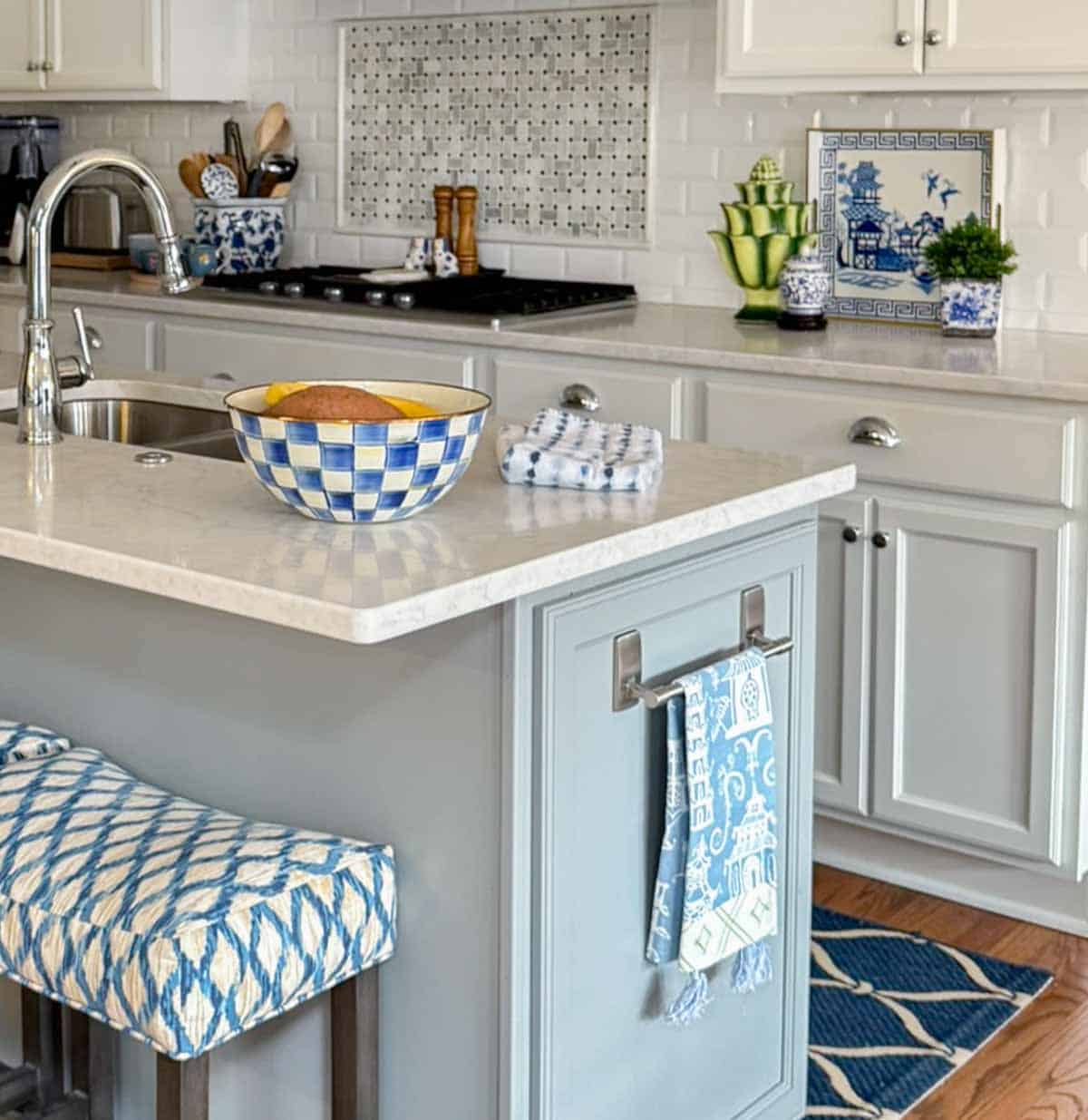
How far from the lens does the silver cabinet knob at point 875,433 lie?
10.3 feet

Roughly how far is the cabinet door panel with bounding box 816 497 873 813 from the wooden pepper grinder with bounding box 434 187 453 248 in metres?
1.55

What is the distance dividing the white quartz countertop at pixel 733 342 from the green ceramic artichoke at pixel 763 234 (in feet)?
0.30

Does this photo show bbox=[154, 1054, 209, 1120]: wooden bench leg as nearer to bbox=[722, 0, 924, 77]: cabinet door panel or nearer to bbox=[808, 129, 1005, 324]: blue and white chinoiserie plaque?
bbox=[722, 0, 924, 77]: cabinet door panel

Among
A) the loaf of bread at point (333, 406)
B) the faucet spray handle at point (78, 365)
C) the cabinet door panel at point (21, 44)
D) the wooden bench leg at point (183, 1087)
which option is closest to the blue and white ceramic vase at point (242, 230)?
the cabinet door panel at point (21, 44)

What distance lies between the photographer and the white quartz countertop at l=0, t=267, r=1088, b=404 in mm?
3072

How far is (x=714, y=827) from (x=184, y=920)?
0.64 m

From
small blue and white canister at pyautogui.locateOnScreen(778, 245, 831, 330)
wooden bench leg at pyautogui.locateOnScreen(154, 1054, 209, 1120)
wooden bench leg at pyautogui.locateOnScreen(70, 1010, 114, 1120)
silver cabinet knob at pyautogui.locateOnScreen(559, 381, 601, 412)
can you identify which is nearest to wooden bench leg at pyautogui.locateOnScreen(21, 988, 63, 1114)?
wooden bench leg at pyautogui.locateOnScreen(70, 1010, 114, 1120)

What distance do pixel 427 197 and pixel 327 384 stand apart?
2.63 meters

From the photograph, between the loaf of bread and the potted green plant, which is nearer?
the loaf of bread

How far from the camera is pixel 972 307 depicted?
11.6 feet

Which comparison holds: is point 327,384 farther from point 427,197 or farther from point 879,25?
point 427,197

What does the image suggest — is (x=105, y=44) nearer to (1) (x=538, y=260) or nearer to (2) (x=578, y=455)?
(1) (x=538, y=260)

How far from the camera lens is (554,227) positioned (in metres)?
4.37

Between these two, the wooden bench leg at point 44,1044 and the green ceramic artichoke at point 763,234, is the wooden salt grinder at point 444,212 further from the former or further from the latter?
the wooden bench leg at point 44,1044
